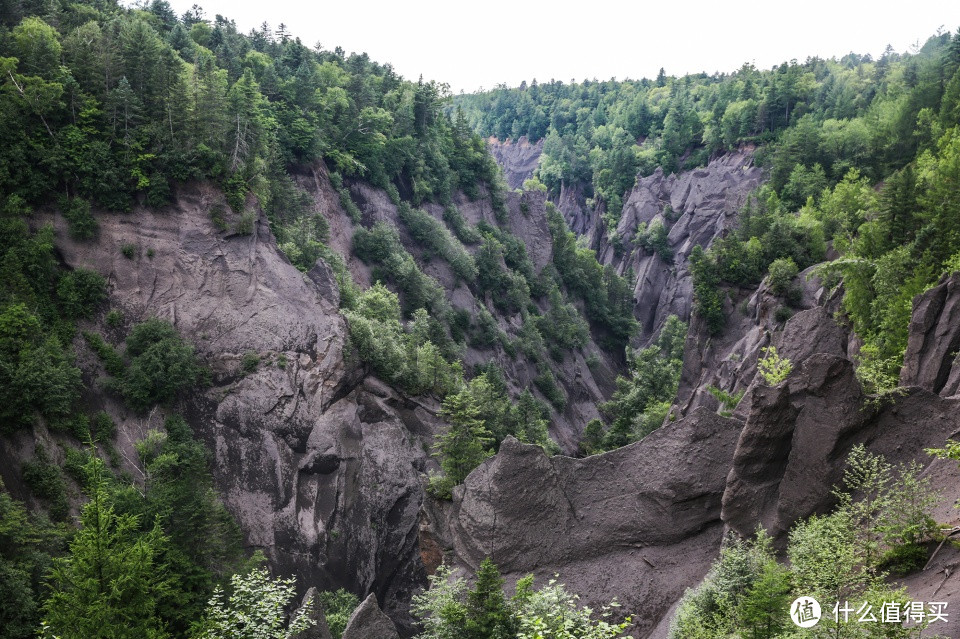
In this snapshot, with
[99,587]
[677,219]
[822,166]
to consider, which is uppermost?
[822,166]

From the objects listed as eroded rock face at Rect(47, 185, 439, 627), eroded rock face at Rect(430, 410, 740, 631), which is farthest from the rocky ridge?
eroded rock face at Rect(47, 185, 439, 627)

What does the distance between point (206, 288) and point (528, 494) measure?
3013cm

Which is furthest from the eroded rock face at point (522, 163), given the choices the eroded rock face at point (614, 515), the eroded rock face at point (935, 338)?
the eroded rock face at point (935, 338)

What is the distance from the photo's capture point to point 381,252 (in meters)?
70.8

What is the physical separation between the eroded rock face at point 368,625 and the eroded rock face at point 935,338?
21537mm

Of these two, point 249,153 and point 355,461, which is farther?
point 249,153

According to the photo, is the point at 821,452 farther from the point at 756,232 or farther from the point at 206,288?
the point at 756,232

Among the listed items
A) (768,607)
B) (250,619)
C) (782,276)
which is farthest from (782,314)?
(250,619)

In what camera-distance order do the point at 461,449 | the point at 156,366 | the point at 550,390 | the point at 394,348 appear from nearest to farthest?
the point at 461,449, the point at 156,366, the point at 394,348, the point at 550,390

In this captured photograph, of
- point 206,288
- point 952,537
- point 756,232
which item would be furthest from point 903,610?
point 756,232

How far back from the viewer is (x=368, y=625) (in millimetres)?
23062
